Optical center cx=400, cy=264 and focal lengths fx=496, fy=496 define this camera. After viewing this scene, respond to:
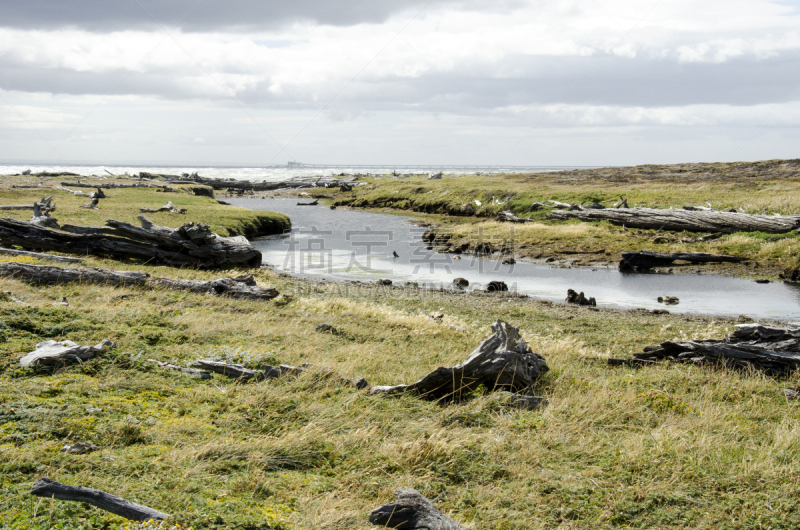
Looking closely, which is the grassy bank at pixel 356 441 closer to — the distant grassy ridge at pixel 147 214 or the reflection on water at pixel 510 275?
the reflection on water at pixel 510 275

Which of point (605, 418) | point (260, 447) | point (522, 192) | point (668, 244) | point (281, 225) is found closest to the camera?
point (260, 447)

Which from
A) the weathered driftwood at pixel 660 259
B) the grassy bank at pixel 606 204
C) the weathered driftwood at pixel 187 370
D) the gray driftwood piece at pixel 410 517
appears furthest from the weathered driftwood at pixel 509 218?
the gray driftwood piece at pixel 410 517

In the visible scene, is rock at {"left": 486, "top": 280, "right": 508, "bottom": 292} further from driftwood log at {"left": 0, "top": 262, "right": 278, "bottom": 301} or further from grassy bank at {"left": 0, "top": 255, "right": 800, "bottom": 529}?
grassy bank at {"left": 0, "top": 255, "right": 800, "bottom": 529}

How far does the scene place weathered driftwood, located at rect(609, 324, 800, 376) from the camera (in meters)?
9.98

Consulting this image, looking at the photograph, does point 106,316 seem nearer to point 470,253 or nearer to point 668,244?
point 470,253

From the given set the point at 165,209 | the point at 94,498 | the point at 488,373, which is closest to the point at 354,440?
the point at 94,498

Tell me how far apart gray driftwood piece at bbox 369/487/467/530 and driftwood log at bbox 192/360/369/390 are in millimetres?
3488

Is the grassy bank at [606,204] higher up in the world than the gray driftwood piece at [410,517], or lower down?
higher up

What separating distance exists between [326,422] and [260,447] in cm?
102

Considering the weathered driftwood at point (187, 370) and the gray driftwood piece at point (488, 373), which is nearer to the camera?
the weathered driftwood at point (187, 370)

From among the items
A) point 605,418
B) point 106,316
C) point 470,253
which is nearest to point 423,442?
point 605,418

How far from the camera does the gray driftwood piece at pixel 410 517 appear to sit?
14.3ft

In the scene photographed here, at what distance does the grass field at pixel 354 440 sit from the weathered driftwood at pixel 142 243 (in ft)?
38.5

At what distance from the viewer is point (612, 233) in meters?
40.1
